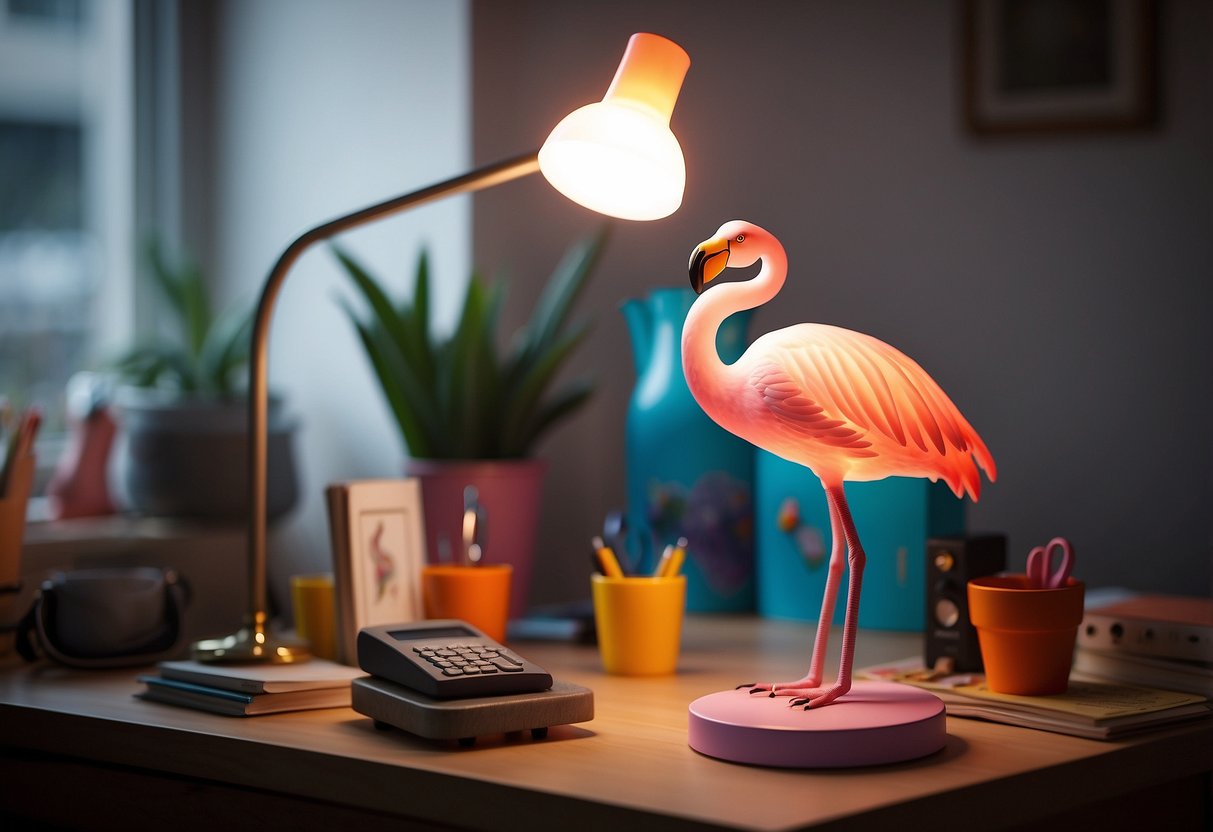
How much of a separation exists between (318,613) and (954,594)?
2.08 feet

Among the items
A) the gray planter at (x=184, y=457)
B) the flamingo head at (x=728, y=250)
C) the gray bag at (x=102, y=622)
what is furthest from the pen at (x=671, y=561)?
the gray planter at (x=184, y=457)

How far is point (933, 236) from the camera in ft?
5.87

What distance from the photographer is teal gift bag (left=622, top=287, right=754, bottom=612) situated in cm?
164

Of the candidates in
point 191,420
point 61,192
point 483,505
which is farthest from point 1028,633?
point 61,192

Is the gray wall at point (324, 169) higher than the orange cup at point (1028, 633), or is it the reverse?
the gray wall at point (324, 169)

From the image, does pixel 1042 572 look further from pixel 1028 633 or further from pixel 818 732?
pixel 818 732

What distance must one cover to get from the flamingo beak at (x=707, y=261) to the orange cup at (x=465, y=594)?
45 centimetres

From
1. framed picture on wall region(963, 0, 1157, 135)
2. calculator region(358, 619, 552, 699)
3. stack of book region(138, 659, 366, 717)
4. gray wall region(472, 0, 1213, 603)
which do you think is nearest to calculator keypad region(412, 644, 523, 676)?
calculator region(358, 619, 552, 699)

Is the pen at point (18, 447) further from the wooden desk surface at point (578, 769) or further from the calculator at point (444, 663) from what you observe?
the calculator at point (444, 663)

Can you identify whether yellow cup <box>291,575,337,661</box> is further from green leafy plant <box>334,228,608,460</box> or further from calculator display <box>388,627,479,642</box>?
green leafy plant <box>334,228,608,460</box>

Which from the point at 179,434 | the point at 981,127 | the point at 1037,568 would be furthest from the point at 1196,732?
the point at 179,434

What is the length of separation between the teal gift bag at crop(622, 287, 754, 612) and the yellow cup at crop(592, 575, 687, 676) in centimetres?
31

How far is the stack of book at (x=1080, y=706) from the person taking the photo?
3.28 ft

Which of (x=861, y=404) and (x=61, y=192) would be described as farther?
(x=61, y=192)
